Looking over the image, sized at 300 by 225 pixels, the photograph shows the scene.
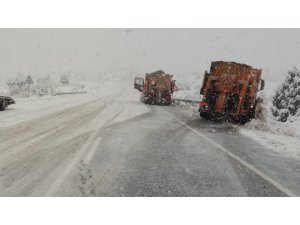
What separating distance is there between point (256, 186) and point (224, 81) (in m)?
12.0

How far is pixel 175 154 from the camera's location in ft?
28.2

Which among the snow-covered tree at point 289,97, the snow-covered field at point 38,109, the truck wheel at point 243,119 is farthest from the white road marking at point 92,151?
the snow-covered tree at point 289,97

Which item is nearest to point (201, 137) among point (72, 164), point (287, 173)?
point (287, 173)

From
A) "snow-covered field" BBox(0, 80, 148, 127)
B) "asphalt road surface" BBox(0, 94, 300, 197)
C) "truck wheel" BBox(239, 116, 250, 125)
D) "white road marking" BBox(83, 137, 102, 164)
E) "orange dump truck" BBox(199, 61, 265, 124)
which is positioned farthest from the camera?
"truck wheel" BBox(239, 116, 250, 125)

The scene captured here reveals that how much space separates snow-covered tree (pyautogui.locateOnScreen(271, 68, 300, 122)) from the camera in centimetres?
4309

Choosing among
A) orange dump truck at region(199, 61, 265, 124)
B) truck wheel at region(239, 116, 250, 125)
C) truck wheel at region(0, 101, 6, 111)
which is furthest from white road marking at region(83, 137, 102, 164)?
truck wheel at region(0, 101, 6, 111)

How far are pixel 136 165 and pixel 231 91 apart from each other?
11143 mm

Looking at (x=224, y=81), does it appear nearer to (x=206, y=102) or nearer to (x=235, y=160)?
(x=206, y=102)

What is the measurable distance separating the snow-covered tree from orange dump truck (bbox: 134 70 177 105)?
1811cm

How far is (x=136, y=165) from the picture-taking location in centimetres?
728

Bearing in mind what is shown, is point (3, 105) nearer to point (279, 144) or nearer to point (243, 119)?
point (243, 119)

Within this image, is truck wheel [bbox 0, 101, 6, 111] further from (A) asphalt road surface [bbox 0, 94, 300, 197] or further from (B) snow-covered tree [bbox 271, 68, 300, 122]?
(B) snow-covered tree [bbox 271, 68, 300, 122]

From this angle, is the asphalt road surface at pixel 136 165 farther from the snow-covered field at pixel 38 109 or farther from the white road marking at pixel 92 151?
the snow-covered field at pixel 38 109

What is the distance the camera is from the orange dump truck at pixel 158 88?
30.8 m
